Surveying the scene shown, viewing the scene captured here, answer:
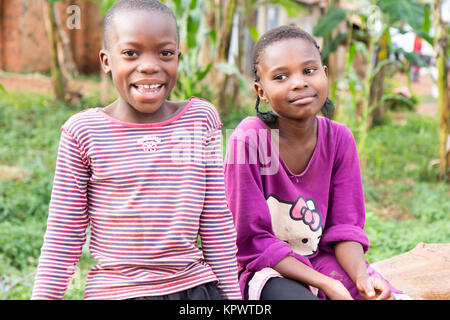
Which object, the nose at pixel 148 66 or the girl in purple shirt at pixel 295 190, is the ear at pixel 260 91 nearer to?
the girl in purple shirt at pixel 295 190

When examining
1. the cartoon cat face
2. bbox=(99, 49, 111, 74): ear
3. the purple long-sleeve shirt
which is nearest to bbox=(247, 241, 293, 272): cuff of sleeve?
the purple long-sleeve shirt

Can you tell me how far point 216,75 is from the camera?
5738 mm

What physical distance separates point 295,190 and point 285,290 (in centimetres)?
34

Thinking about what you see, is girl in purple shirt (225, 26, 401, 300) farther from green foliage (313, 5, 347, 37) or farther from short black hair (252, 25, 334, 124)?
green foliage (313, 5, 347, 37)

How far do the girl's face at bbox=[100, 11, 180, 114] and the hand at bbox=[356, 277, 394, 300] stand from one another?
84 cm

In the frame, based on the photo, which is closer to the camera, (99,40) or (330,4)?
(330,4)

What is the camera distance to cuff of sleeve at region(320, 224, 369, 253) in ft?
5.83

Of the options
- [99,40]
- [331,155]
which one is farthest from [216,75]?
[99,40]

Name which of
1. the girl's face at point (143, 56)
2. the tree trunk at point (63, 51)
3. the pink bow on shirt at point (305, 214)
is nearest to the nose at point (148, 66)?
the girl's face at point (143, 56)

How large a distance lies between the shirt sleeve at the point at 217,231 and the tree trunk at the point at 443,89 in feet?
11.5

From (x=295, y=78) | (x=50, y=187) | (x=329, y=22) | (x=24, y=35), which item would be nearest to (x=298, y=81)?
(x=295, y=78)
